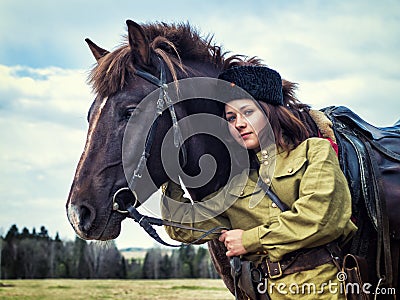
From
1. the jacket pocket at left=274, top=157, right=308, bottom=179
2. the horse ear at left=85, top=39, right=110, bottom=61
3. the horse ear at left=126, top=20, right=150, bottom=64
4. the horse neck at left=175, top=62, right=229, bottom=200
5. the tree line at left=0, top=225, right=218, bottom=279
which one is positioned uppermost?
the horse ear at left=85, top=39, right=110, bottom=61

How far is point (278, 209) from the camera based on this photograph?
255 centimetres

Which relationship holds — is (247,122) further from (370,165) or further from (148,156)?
(370,165)

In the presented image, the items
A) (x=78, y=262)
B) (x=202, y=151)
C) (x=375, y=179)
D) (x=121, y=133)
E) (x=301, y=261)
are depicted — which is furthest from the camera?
(x=78, y=262)

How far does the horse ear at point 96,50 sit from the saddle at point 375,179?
1574 mm

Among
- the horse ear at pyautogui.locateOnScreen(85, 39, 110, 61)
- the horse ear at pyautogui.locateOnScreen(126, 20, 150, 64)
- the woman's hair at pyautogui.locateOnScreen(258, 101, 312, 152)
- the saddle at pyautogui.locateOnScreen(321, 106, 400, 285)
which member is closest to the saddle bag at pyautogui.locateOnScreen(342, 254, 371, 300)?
the saddle at pyautogui.locateOnScreen(321, 106, 400, 285)

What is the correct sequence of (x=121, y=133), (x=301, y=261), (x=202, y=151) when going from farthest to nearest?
(x=202, y=151) < (x=121, y=133) < (x=301, y=261)

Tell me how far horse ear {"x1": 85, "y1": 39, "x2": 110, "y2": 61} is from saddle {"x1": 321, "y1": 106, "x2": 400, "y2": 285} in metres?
1.57

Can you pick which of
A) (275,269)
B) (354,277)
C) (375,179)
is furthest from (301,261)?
(375,179)

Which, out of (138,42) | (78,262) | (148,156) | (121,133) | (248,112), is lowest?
(78,262)

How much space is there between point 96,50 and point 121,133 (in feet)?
2.89

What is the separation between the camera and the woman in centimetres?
235

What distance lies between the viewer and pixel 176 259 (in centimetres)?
2938

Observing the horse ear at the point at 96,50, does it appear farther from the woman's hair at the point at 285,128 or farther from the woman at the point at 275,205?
the woman's hair at the point at 285,128

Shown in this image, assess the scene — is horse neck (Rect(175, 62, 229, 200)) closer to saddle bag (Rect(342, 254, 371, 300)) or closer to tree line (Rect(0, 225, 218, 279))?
saddle bag (Rect(342, 254, 371, 300))
